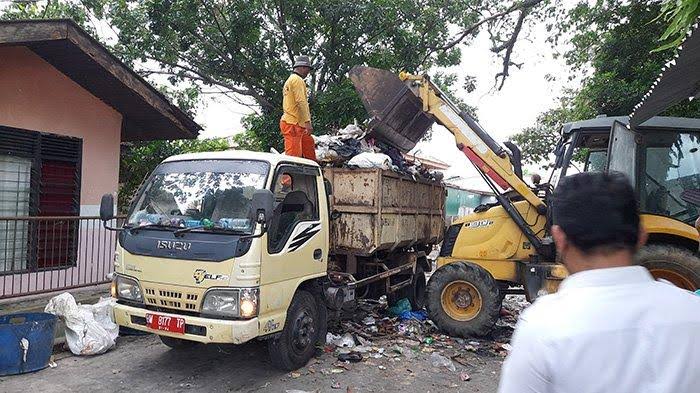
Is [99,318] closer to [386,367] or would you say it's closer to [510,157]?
[386,367]

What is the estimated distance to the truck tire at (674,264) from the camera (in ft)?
17.2

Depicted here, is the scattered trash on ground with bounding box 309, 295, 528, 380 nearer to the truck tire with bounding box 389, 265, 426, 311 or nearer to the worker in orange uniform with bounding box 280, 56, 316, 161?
the truck tire with bounding box 389, 265, 426, 311

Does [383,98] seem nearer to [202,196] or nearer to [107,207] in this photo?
[202,196]

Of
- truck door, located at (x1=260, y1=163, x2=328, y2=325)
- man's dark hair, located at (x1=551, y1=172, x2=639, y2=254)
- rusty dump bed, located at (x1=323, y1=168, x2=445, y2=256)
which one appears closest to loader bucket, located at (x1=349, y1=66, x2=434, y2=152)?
rusty dump bed, located at (x1=323, y1=168, x2=445, y2=256)

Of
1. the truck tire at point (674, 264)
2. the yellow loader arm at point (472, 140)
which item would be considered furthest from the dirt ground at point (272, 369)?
the yellow loader arm at point (472, 140)

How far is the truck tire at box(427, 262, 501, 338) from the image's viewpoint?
20.1 feet

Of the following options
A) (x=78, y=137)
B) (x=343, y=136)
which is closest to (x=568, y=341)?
(x=343, y=136)

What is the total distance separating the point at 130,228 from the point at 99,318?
1676mm

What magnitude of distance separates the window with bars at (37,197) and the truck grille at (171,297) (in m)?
2.92

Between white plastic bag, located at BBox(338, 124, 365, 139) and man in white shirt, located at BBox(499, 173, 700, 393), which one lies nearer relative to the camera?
man in white shirt, located at BBox(499, 173, 700, 393)

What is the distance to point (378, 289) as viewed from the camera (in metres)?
7.14

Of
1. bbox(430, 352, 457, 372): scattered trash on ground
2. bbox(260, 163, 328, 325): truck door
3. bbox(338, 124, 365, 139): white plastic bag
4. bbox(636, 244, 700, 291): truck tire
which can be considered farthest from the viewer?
bbox(338, 124, 365, 139): white plastic bag

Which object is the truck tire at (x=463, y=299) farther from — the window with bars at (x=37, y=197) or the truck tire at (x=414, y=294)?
the window with bars at (x=37, y=197)

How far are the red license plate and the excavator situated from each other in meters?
3.34
